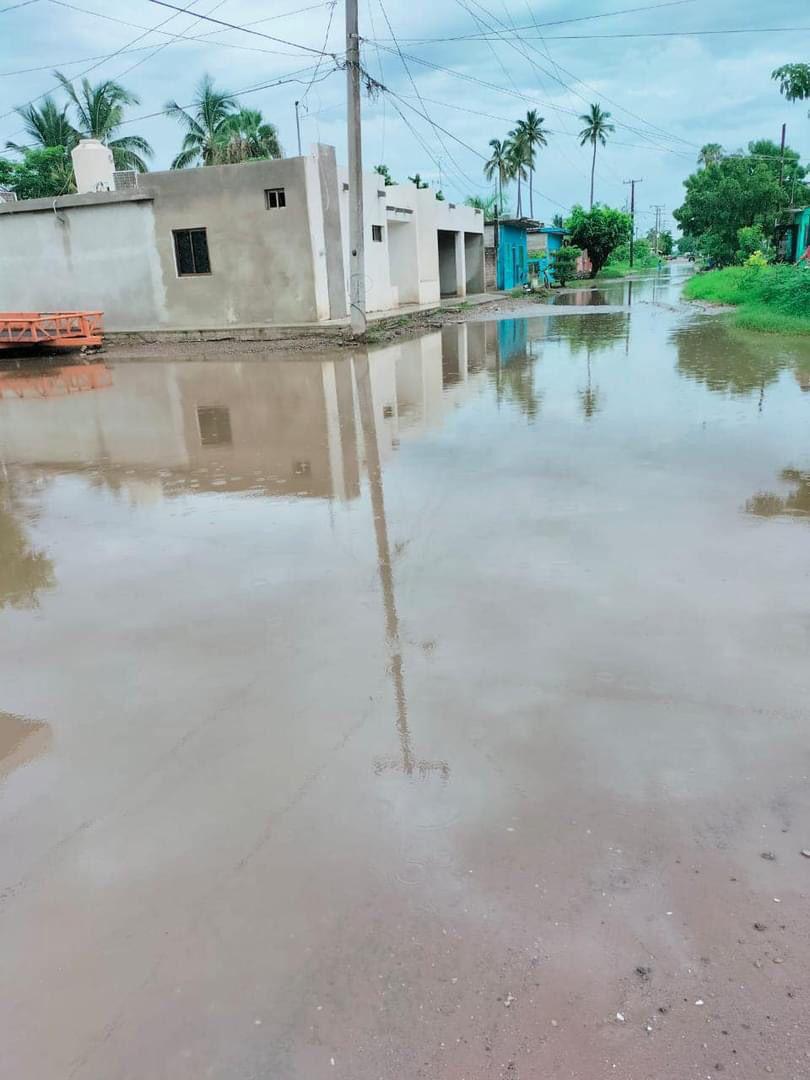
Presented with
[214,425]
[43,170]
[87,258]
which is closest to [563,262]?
[43,170]

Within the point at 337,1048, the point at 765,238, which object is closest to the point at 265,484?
the point at 337,1048

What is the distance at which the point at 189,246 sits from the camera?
2233 cm

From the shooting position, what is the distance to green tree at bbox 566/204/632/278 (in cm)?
5431

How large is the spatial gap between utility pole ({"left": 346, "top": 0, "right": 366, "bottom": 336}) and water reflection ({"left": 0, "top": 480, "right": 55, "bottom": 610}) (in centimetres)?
1316

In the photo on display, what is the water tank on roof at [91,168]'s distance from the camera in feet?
78.8

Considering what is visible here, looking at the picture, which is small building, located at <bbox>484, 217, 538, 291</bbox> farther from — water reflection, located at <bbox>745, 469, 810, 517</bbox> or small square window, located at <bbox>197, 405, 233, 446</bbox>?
water reflection, located at <bbox>745, 469, 810, 517</bbox>

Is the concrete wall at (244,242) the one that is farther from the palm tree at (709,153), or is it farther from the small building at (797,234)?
the palm tree at (709,153)

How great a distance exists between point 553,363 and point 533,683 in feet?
42.5

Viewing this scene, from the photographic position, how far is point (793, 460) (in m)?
7.87

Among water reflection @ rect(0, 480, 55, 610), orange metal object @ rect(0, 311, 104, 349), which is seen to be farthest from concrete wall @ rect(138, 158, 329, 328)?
water reflection @ rect(0, 480, 55, 610)

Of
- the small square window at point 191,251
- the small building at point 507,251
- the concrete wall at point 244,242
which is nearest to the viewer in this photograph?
the concrete wall at point 244,242

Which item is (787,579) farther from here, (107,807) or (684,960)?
(107,807)

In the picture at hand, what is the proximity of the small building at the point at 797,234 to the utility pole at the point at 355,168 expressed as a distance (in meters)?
24.5

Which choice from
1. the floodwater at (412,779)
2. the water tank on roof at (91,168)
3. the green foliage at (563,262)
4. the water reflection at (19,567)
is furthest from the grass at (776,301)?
the green foliage at (563,262)
